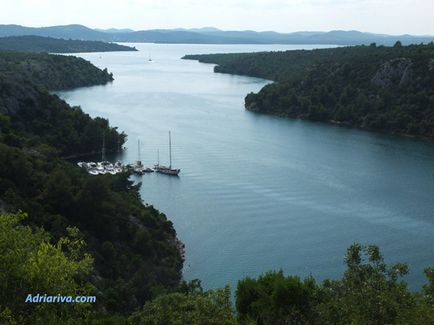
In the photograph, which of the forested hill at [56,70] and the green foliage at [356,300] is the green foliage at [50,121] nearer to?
the green foliage at [356,300]

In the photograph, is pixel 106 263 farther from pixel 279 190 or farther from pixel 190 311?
pixel 279 190

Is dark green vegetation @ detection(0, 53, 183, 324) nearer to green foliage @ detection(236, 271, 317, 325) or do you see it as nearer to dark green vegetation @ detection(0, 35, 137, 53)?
green foliage @ detection(236, 271, 317, 325)

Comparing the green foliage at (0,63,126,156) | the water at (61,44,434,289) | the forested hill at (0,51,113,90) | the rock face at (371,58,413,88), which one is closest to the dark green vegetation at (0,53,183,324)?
the water at (61,44,434,289)

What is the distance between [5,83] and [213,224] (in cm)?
1957

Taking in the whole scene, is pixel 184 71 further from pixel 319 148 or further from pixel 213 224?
pixel 213 224

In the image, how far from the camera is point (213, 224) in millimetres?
26000

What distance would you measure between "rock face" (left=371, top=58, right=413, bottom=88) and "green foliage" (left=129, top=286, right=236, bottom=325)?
166 feet

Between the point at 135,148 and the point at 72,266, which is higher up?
the point at 72,266

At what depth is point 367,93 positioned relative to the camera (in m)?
57.6

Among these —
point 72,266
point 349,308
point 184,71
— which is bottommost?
point 184,71

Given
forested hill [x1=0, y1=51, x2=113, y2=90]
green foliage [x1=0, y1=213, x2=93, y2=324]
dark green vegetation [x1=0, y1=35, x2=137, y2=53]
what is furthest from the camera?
dark green vegetation [x1=0, y1=35, x2=137, y2=53]

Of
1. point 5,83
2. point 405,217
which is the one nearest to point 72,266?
point 405,217

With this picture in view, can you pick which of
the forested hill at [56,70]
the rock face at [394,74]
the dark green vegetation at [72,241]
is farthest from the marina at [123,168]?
the forested hill at [56,70]

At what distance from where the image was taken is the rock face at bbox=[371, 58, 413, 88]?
183 ft
